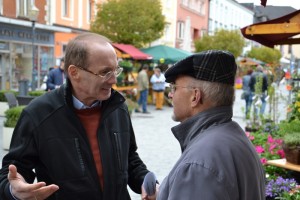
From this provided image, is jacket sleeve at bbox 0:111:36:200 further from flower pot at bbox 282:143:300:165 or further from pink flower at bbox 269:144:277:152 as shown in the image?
pink flower at bbox 269:144:277:152

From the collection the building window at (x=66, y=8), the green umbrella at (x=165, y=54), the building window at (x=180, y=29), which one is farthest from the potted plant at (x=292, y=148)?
the building window at (x=180, y=29)

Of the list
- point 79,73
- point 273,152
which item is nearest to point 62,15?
point 273,152

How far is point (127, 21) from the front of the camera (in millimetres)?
19547

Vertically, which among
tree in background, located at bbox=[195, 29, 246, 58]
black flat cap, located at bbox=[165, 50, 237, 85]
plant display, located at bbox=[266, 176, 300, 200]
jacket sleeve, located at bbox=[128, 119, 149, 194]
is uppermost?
tree in background, located at bbox=[195, 29, 246, 58]

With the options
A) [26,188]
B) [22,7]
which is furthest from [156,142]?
[22,7]

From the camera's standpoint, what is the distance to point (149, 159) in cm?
795

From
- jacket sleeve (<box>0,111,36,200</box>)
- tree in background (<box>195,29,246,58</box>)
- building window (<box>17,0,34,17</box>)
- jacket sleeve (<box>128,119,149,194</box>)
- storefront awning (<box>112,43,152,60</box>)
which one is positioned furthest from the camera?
tree in background (<box>195,29,246,58</box>)

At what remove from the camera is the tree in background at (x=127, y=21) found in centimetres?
1956

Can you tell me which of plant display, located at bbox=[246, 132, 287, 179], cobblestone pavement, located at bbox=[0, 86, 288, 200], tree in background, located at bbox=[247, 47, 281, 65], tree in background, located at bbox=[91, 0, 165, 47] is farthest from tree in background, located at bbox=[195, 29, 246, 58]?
plant display, located at bbox=[246, 132, 287, 179]

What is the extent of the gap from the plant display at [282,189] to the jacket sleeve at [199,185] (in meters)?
2.58

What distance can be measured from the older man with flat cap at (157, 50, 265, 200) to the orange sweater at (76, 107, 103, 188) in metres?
0.53

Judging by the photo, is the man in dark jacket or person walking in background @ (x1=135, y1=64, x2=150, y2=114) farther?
person walking in background @ (x1=135, y1=64, x2=150, y2=114)

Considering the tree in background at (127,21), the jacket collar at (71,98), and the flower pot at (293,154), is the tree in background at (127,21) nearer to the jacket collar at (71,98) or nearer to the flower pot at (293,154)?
the flower pot at (293,154)

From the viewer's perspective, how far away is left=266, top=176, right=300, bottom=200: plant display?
Result: 383 cm
